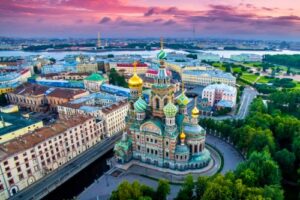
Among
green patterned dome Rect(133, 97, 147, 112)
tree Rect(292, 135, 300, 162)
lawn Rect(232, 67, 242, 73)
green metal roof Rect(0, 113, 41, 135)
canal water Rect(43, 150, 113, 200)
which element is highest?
green patterned dome Rect(133, 97, 147, 112)

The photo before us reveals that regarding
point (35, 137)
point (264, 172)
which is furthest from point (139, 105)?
point (264, 172)

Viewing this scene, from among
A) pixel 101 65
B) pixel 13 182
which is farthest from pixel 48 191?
pixel 101 65

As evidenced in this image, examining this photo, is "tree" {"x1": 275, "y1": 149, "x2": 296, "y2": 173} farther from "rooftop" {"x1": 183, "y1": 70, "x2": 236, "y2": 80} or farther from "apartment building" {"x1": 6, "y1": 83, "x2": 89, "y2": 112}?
"rooftop" {"x1": 183, "y1": 70, "x2": 236, "y2": 80}

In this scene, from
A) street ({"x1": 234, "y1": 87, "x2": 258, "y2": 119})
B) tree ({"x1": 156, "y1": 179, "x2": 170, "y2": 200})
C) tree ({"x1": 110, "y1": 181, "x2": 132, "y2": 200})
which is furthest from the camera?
street ({"x1": 234, "y1": 87, "x2": 258, "y2": 119})

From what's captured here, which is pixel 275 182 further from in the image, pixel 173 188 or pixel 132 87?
pixel 132 87

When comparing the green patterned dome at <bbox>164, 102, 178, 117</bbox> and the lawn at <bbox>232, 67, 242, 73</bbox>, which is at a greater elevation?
the green patterned dome at <bbox>164, 102, 178, 117</bbox>

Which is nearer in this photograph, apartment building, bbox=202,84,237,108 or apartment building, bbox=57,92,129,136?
apartment building, bbox=57,92,129,136

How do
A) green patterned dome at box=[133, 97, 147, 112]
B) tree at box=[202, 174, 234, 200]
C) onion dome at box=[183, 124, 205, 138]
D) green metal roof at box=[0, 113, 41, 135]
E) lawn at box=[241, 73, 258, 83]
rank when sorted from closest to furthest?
tree at box=[202, 174, 234, 200] < onion dome at box=[183, 124, 205, 138] < green patterned dome at box=[133, 97, 147, 112] < green metal roof at box=[0, 113, 41, 135] < lawn at box=[241, 73, 258, 83]

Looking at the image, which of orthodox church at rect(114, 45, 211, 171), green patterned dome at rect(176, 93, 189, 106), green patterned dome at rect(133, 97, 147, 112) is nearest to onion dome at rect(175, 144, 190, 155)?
orthodox church at rect(114, 45, 211, 171)
